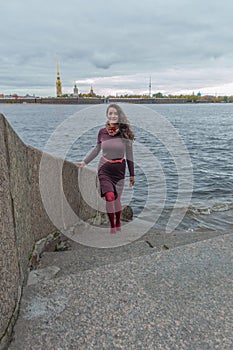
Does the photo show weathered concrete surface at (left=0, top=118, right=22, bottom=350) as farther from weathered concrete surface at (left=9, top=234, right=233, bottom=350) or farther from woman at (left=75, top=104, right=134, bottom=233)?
woman at (left=75, top=104, right=134, bottom=233)

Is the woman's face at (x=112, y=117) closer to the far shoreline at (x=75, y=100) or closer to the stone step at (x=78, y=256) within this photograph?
the stone step at (x=78, y=256)

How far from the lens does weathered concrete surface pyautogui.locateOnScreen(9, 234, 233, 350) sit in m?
1.88

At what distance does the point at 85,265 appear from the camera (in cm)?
304

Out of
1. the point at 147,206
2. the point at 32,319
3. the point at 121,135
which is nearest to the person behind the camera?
the point at 32,319

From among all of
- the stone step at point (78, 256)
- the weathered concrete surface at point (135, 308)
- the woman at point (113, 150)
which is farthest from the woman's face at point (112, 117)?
the weathered concrete surface at point (135, 308)

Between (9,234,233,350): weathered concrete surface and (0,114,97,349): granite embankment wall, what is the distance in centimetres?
21

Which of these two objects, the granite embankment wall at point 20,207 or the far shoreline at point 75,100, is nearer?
the granite embankment wall at point 20,207

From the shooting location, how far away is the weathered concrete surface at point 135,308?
1878mm

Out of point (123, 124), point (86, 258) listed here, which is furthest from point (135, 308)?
point (123, 124)

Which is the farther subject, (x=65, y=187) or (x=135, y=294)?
(x=65, y=187)

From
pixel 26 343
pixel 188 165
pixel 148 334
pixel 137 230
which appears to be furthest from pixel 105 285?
pixel 188 165

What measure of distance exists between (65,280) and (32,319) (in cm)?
47

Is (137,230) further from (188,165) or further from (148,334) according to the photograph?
(188,165)

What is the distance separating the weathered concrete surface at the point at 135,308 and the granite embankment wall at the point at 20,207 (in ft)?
0.70
